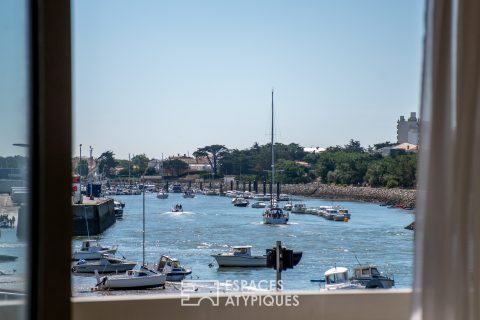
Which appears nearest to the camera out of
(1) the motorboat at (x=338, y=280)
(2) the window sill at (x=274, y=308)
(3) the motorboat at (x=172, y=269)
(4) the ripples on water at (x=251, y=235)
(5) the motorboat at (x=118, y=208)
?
(2) the window sill at (x=274, y=308)

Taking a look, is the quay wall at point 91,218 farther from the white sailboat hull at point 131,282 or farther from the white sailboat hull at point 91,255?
the white sailboat hull at point 131,282

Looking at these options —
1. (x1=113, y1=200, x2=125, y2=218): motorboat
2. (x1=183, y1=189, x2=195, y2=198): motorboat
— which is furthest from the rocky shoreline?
(x1=113, y1=200, x2=125, y2=218): motorboat

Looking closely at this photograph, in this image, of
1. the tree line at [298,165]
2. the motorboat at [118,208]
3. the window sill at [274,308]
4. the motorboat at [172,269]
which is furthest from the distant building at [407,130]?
the motorboat at [118,208]

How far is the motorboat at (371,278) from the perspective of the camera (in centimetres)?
352

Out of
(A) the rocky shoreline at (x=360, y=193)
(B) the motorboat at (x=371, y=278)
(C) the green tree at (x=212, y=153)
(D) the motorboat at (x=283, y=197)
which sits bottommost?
(B) the motorboat at (x=371, y=278)

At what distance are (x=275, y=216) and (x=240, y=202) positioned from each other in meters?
0.27

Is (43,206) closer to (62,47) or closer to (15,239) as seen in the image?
(15,239)

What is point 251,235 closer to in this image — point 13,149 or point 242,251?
point 242,251

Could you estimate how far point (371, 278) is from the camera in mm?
3637

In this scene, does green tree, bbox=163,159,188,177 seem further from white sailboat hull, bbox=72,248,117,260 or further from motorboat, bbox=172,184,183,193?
white sailboat hull, bbox=72,248,117,260

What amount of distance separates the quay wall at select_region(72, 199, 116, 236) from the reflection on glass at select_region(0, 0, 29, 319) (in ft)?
6.20

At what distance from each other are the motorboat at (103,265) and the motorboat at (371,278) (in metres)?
1.33

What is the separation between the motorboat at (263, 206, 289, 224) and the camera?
14.9ft

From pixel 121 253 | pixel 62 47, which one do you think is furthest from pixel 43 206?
pixel 121 253
